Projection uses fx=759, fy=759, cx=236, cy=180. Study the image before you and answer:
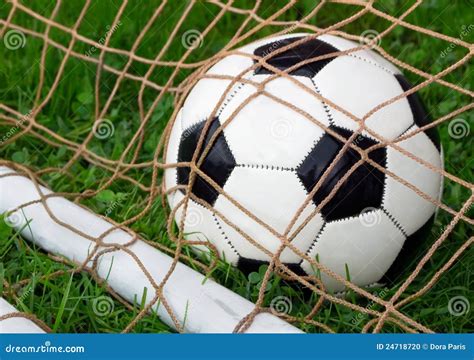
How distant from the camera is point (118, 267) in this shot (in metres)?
2.18

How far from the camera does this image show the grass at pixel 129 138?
2.16 m

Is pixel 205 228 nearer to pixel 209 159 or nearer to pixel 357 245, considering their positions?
pixel 209 159

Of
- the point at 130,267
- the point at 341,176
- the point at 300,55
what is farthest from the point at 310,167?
the point at 130,267

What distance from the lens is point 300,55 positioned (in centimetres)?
215

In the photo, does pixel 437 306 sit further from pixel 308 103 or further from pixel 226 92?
pixel 226 92

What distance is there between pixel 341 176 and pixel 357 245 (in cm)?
20

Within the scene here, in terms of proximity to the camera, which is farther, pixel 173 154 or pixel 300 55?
pixel 173 154

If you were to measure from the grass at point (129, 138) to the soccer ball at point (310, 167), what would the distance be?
150mm

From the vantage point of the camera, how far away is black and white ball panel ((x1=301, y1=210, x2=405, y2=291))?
6.57 ft

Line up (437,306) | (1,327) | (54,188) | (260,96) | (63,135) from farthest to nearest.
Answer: (63,135) < (54,188) < (437,306) < (260,96) < (1,327)

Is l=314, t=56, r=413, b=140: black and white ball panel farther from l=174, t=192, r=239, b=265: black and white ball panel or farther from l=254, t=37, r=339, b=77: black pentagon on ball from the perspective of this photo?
l=174, t=192, r=239, b=265: black and white ball panel

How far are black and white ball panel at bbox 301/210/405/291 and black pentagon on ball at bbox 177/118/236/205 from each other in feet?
1.01

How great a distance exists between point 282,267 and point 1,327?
738 mm

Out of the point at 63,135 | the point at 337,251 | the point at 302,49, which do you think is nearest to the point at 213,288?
the point at 337,251
